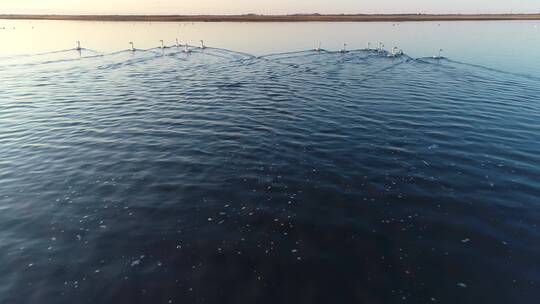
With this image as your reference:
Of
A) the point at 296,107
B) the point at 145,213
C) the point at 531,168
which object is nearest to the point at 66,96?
the point at 296,107

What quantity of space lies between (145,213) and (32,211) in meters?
5.71

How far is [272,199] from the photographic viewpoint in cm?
1892

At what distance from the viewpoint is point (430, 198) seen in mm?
18891

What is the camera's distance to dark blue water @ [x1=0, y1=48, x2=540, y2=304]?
13.5m

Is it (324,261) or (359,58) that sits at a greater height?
(359,58)

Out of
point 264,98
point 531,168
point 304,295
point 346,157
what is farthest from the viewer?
point 264,98

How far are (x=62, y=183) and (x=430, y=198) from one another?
20152mm

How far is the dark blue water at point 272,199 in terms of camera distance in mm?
13469

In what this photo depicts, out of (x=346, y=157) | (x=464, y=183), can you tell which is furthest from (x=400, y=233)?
(x=346, y=157)

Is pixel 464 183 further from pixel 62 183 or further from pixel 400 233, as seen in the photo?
pixel 62 183

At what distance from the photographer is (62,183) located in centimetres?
2080

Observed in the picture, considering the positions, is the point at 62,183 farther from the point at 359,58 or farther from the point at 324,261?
the point at 359,58

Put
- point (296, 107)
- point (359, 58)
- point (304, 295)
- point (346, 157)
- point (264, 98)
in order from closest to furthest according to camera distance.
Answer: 1. point (304, 295)
2. point (346, 157)
3. point (296, 107)
4. point (264, 98)
5. point (359, 58)

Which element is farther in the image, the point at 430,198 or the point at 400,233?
the point at 430,198
